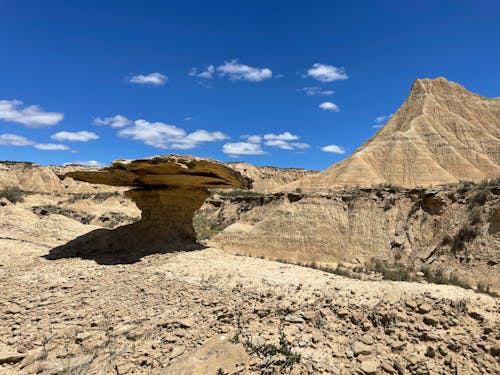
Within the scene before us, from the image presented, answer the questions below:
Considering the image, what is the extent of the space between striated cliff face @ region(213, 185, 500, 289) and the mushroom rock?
301 inches

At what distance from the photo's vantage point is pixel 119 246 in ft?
33.7

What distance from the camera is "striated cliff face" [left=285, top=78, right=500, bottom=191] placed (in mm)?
32500

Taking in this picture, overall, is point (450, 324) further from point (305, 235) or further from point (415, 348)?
point (305, 235)

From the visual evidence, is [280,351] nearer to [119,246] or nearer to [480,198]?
[119,246]

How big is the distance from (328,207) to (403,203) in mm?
3612

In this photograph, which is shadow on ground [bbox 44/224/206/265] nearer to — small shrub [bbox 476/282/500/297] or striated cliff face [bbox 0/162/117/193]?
small shrub [bbox 476/282/500/297]

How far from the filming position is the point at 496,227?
14492 millimetres

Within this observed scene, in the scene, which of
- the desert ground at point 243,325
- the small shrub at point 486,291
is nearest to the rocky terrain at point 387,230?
the small shrub at point 486,291

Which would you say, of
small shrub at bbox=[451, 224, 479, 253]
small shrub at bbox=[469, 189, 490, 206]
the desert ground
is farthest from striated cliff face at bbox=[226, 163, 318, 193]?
the desert ground

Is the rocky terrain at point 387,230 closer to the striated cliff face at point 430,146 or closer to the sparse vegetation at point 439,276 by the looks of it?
the sparse vegetation at point 439,276


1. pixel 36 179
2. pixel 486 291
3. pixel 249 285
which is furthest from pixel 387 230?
pixel 36 179

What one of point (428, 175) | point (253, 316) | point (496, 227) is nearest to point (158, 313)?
point (253, 316)

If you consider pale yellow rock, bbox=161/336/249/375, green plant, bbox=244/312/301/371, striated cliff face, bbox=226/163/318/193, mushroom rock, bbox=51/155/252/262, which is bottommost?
pale yellow rock, bbox=161/336/249/375

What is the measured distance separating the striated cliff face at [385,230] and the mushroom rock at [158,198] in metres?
7.64
